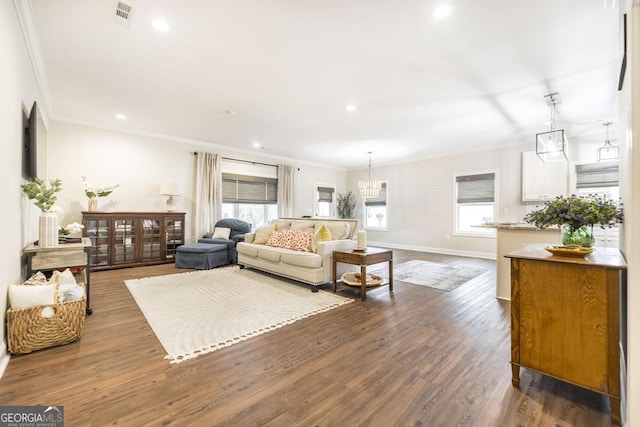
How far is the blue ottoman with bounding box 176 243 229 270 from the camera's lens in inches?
199

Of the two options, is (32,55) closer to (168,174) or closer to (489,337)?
(168,174)

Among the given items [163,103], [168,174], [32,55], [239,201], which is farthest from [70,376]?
[239,201]

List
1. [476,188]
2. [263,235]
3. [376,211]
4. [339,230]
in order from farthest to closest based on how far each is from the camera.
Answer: [376,211]
[476,188]
[263,235]
[339,230]

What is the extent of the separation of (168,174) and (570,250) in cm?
642

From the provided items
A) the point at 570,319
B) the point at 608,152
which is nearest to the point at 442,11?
the point at 570,319

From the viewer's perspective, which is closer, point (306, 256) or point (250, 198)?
point (306, 256)

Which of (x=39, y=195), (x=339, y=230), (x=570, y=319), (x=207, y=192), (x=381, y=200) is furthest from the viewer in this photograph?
(x=381, y=200)

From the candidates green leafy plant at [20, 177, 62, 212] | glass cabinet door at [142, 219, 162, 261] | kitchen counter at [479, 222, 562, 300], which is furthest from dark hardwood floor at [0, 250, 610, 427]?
glass cabinet door at [142, 219, 162, 261]

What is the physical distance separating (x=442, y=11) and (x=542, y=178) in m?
5.02

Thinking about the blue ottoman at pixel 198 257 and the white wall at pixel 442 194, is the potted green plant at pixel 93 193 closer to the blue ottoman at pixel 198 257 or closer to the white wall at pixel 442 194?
the blue ottoman at pixel 198 257

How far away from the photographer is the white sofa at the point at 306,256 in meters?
3.79

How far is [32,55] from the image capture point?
9.18 feet

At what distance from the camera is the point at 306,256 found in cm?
383

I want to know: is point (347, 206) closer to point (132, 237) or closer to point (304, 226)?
point (304, 226)
